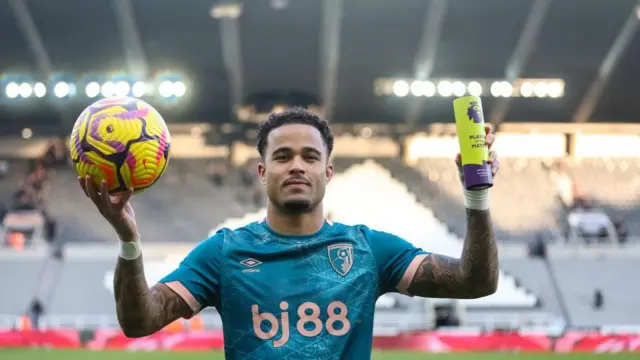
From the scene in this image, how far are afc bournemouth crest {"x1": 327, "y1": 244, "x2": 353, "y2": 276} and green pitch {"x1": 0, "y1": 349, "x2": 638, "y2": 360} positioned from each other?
44.9ft

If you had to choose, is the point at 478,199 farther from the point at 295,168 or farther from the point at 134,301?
the point at 134,301

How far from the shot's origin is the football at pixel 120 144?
3.50 metres

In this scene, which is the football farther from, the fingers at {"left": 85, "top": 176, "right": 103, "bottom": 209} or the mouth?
the mouth

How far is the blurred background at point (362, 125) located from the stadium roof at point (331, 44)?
7 centimetres

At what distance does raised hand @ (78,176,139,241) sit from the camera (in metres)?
3.31

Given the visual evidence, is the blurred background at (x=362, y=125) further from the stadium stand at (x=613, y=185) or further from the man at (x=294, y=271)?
the man at (x=294, y=271)

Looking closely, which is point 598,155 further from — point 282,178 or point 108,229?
point 282,178

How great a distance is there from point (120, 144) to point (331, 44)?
25.8m

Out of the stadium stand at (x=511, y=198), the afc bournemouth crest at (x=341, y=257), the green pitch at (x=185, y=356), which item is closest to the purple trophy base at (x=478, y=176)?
the afc bournemouth crest at (x=341, y=257)

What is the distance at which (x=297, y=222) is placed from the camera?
12.2ft

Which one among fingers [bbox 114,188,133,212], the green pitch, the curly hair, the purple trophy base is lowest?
fingers [bbox 114,188,133,212]

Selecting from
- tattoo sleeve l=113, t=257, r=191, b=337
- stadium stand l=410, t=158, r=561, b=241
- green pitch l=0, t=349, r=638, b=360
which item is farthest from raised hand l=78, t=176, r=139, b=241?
stadium stand l=410, t=158, r=561, b=241

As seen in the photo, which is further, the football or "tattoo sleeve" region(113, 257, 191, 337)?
the football

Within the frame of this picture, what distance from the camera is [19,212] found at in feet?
94.5
